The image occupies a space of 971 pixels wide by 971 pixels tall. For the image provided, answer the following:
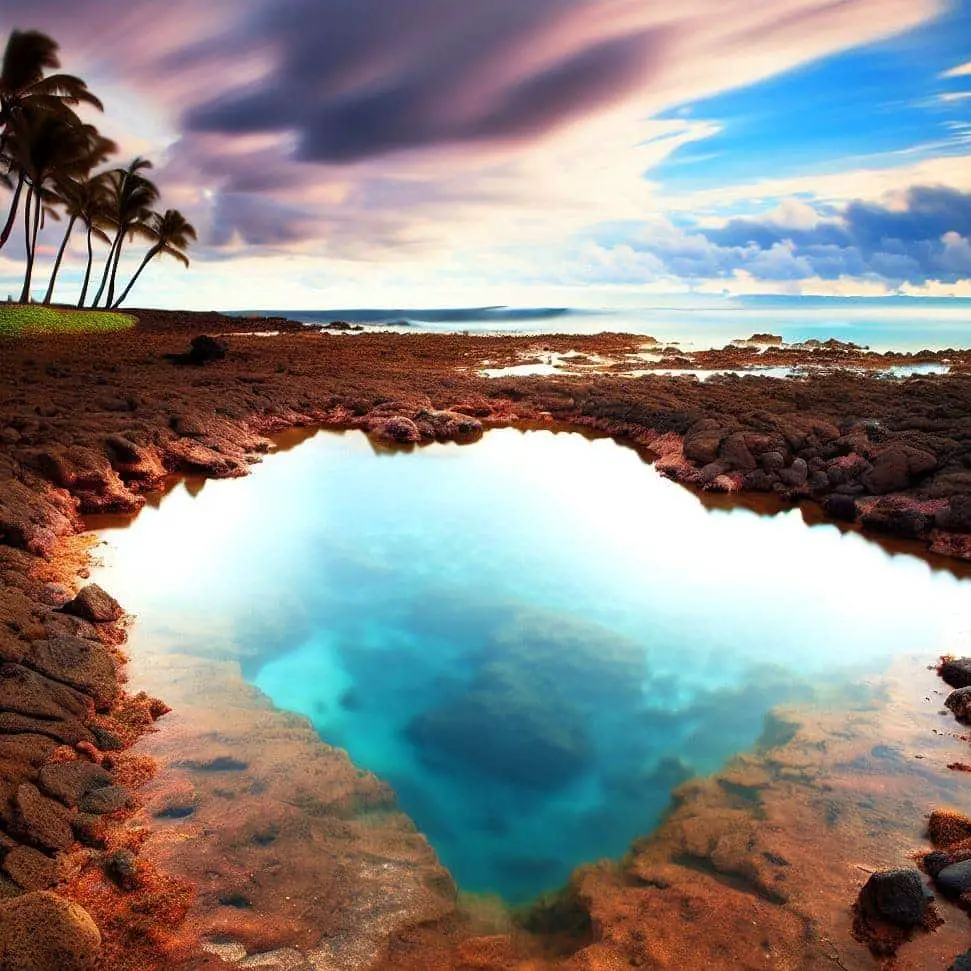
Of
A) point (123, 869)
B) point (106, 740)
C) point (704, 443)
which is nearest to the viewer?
point (123, 869)

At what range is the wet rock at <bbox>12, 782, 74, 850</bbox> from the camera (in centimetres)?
472

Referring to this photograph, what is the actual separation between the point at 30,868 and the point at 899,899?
547cm

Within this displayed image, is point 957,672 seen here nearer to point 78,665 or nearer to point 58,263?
point 78,665

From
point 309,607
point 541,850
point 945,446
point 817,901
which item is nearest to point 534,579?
point 309,607

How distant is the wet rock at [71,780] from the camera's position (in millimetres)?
5121

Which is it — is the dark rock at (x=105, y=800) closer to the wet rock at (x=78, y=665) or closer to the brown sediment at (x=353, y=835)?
the brown sediment at (x=353, y=835)


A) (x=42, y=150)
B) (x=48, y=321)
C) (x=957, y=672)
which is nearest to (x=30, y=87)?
(x=42, y=150)

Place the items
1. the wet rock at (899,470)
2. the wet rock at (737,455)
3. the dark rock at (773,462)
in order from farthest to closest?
the wet rock at (737,455)
the dark rock at (773,462)
the wet rock at (899,470)

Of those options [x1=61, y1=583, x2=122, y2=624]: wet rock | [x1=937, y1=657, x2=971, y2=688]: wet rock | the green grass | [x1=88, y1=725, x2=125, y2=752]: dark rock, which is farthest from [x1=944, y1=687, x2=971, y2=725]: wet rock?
the green grass

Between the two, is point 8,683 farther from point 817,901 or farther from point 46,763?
point 817,901

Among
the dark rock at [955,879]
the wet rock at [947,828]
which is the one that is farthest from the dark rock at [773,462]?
the dark rock at [955,879]

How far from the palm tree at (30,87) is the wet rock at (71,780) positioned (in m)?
33.4

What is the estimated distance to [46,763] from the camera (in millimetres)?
5332

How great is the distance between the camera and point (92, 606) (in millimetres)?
7906
